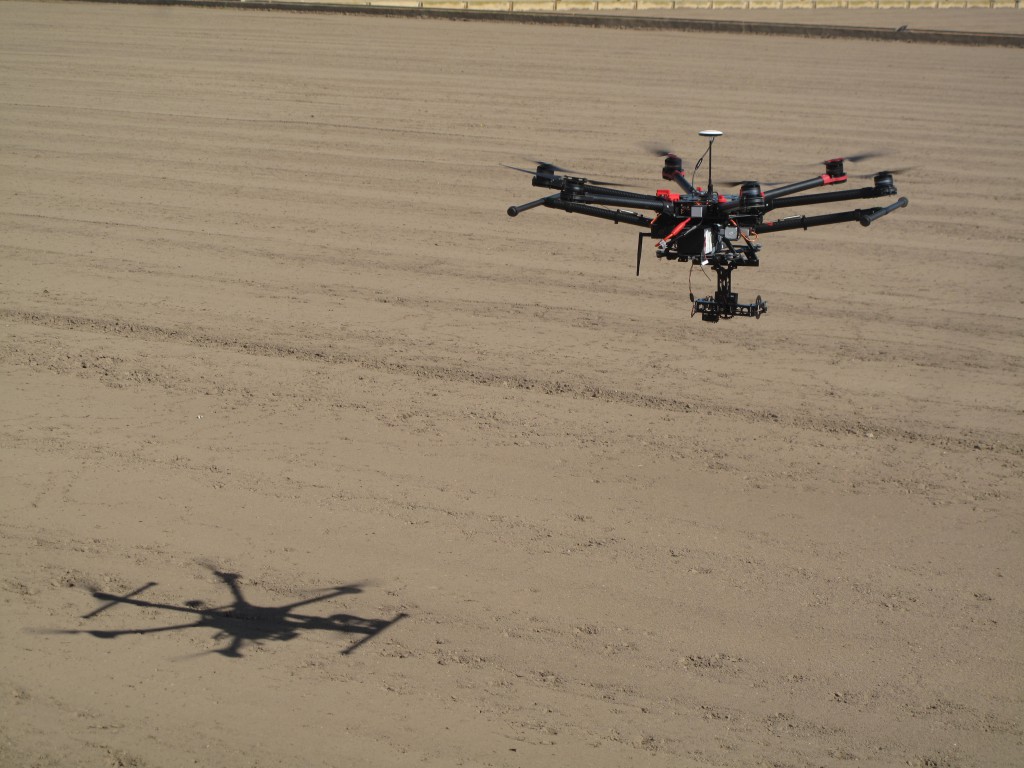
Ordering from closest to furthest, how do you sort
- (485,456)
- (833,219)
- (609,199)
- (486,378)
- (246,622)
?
1. (609,199)
2. (833,219)
3. (246,622)
4. (485,456)
5. (486,378)

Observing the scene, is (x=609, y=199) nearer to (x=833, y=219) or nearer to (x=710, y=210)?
(x=710, y=210)

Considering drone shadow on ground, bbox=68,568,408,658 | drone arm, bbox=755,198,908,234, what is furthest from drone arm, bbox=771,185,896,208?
drone shadow on ground, bbox=68,568,408,658

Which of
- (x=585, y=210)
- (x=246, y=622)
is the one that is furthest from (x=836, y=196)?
(x=246, y=622)

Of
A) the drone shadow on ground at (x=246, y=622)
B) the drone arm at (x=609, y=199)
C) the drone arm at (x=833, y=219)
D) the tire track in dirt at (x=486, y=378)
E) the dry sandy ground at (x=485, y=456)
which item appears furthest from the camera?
the tire track in dirt at (x=486, y=378)

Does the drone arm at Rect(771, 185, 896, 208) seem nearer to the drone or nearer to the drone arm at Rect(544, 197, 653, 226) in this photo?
the drone

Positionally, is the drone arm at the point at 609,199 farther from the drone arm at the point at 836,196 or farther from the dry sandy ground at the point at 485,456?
the dry sandy ground at the point at 485,456

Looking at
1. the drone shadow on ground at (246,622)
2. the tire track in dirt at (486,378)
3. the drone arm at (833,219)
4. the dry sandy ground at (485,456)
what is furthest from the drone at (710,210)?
the tire track in dirt at (486,378)
